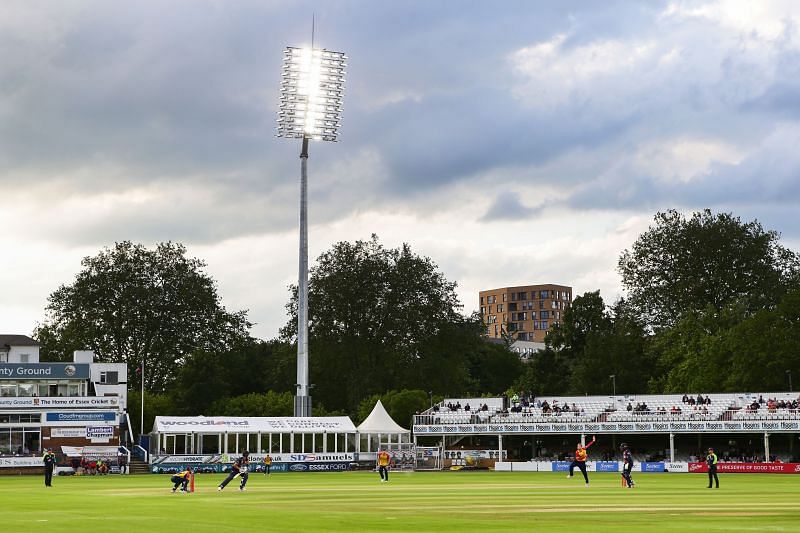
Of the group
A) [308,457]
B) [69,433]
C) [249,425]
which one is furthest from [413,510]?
[69,433]

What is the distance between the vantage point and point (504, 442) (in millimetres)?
91812

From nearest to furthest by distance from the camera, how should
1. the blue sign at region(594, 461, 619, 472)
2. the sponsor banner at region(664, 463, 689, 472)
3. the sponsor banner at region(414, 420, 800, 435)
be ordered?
1. the sponsor banner at region(664, 463, 689, 472)
2. the blue sign at region(594, 461, 619, 472)
3. the sponsor banner at region(414, 420, 800, 435)

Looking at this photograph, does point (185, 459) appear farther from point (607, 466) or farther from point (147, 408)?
point (607, 466)

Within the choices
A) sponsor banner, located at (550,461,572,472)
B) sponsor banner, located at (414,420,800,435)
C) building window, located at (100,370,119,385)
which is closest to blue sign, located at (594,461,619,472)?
sponsor banner, located at (550,461,572,472)

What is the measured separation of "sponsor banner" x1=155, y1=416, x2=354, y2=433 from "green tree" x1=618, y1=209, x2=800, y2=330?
34.5 metres

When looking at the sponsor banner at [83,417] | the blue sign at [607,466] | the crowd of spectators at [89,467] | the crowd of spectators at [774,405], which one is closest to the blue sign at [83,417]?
the sponsor banner at [83,417]

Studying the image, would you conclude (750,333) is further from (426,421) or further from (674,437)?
(426,421)

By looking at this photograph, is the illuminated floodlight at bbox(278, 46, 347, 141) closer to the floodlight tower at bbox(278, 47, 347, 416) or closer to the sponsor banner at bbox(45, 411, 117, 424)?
the floodlight tower at bbox(278, 47, 347, 416)

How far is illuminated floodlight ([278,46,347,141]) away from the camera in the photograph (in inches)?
3378

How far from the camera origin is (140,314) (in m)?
112

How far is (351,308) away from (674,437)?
3628 centimetres

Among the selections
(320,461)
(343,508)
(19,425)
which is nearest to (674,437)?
(320,461)

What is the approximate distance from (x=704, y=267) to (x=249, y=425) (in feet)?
147

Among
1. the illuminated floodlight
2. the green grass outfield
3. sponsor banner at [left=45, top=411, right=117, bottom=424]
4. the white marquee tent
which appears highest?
the illuminated floodlight
